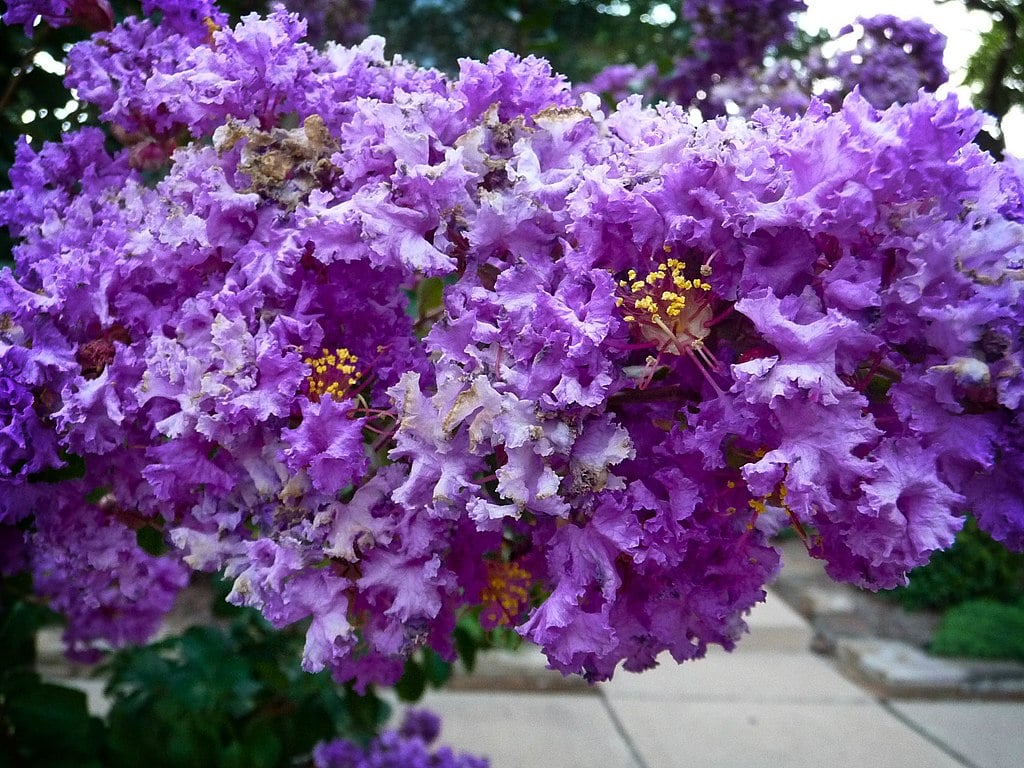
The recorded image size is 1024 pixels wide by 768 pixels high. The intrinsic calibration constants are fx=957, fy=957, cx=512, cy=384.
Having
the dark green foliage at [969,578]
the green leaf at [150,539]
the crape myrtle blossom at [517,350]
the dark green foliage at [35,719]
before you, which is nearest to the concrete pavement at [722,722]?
the dark green foliage at [969,578]

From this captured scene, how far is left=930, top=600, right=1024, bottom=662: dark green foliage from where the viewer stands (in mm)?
3777

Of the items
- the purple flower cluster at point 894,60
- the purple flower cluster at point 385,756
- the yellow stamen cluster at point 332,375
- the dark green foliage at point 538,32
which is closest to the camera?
the yellow stamen cluster at point 332,375

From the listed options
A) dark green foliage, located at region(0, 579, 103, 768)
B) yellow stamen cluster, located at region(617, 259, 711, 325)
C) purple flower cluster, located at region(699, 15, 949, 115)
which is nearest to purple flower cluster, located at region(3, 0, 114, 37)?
yellow stamen cluster, located at region(617, 259, 711, 325)

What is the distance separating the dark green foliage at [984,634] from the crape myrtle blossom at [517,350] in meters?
3.44

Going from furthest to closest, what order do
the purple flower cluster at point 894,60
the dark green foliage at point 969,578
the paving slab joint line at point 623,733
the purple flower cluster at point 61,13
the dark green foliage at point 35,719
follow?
the dark green foliage at point 969,578, the paving slab joint line at point 623,733, the purple flower cluster at point 894,60, the dark green foliage at point 35,719, the purple flower cluster at point 61,13

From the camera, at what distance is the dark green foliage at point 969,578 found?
4.42 m

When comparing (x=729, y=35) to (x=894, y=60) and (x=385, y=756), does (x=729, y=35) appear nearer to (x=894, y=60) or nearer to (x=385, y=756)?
(x=894, y=60)

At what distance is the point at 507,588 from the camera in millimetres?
859

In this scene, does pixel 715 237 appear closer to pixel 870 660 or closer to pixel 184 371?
pixel 184 371

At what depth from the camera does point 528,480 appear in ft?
2.20

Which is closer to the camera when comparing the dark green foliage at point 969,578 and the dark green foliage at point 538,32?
the dark green foliage at point 538,32

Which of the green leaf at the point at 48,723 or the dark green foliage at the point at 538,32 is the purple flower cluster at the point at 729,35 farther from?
the green leaf at the point at 48,723

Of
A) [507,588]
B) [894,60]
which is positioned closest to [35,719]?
[507,588]

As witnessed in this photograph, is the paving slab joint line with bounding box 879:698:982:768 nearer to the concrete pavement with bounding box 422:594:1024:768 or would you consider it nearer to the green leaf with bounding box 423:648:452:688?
the concrete pavement with bounding box 422:594:1024:768
